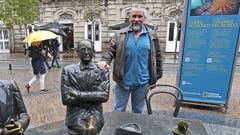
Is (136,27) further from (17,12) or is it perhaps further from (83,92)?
(17,12)

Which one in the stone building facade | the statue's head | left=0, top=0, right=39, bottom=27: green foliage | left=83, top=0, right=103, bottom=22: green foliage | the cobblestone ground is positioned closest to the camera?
the statue's head

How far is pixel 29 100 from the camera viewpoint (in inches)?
216

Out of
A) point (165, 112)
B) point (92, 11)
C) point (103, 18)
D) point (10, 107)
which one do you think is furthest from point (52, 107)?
point (103, 18)

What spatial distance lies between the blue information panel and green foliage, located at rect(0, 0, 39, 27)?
468 inches

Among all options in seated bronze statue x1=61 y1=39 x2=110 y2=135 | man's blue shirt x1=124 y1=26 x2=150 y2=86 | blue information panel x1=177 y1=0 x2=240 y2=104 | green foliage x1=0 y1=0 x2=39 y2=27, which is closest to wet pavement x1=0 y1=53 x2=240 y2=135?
blue information panel x1=177 y1=0 x2=240 y2=104

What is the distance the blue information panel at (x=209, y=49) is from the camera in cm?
427

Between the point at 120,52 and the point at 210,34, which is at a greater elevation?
the point at 210,34

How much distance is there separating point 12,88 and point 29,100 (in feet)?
13.1

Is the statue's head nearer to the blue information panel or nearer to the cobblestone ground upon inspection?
the cobblestone ground

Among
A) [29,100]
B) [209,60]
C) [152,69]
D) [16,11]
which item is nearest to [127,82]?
[152,69]

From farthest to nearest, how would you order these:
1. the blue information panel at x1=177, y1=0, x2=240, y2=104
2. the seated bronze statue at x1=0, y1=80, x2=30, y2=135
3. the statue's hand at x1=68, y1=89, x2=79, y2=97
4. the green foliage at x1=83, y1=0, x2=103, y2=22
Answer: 1. the green foliage at x1=83, y1=0, x2=103, y2=22
2. the blue information panel at x1=177, y1=0, x2=240, y2=104
3. the statue's hand at x1=68, y1=89, x2=79, y2=97
4. the seated bronze statue at x1=0, y1=80, x2=30, y2=135

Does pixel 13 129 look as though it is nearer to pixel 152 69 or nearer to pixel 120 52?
pixel 120 52

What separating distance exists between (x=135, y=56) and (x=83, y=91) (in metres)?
1.08

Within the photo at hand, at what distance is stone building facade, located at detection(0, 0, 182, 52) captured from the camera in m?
17.1
